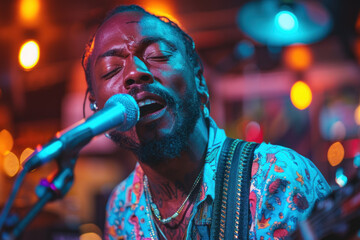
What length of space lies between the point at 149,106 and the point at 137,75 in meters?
0.15

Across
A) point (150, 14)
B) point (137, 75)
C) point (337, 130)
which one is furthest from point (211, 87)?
point (137, 75)

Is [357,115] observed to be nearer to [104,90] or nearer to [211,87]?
[211,87]

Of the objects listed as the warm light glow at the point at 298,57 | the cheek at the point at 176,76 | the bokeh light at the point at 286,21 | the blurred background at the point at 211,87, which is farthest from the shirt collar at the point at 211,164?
the warm light glow at the point at 298,57

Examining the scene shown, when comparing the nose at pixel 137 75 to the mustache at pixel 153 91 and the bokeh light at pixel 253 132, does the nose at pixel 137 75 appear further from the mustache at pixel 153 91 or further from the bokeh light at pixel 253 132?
the bokeh light at pixel 253 132

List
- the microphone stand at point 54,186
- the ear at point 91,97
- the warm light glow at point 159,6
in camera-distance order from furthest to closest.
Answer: the warm light glow at point 159,6 < the ear at point 91,97 < the microphone stand at point 54,186

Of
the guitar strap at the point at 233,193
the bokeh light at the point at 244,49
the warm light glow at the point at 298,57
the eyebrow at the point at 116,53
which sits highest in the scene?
the eyebrow at the point at 116,53

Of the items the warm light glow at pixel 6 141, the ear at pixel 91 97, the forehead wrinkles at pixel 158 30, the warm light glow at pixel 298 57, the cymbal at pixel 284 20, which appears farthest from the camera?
the warm light glow at pixel 6 141

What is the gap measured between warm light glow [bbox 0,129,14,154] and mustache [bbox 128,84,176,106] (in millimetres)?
6402

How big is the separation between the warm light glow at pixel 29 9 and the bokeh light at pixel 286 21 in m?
2.71

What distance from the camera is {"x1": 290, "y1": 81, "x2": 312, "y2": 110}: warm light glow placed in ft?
25.4

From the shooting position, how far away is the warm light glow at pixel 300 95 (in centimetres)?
775

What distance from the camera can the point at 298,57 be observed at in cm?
746

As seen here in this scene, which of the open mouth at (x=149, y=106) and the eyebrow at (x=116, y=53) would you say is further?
the eyebrow at (x=116, y=53)

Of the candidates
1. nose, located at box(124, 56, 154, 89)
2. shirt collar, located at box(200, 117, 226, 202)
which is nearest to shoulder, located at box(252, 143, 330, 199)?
shirt collar, located at box(200, 117, 226, 202)
